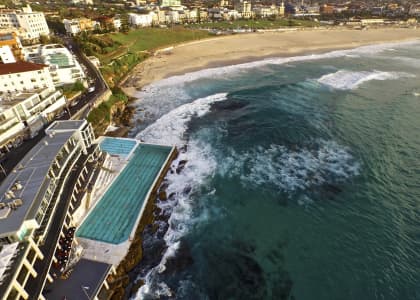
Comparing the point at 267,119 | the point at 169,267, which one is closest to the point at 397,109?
the point at 267,119

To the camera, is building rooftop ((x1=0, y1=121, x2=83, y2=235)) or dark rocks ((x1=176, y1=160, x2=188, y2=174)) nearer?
building rooftop ((x1=0, y1=121, x2=83, y2=235))

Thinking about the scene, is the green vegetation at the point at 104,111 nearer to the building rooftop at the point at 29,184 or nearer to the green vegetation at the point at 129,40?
the building rooftop at the point at 29,184

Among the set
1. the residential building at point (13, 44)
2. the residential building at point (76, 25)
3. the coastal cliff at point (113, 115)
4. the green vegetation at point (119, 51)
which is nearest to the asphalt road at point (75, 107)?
the coastal cliff at point (113, 115)

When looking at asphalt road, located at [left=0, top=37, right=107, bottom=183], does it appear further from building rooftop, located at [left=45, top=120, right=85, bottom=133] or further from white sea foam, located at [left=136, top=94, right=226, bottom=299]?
white sea foam, located at [left=136, top=94, right=226, bottom=299]

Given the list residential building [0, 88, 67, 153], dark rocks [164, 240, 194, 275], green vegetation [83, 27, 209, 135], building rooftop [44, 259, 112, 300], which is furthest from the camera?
green vegetation [83, 27, 209, 135]

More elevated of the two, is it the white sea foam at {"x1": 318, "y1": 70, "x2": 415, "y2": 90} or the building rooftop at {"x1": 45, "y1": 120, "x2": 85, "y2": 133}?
the building rooftop at {"x1": 45, "y1": 120, "x2": 85, "y2": 133}

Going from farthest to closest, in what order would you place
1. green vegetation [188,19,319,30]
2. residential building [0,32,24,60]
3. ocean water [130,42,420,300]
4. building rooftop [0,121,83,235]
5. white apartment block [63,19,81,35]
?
green vegetation [188,19,319,30] → white apartment block [63,19,81,35] → residential building [0,32,24,60] → ocean water [130,42,420,300] → building rooftop [0,121,83,235]

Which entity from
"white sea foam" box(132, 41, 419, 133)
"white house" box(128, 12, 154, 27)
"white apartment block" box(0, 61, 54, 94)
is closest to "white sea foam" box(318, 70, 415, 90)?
"white sea foam" box(132, 41, 419, 133)
